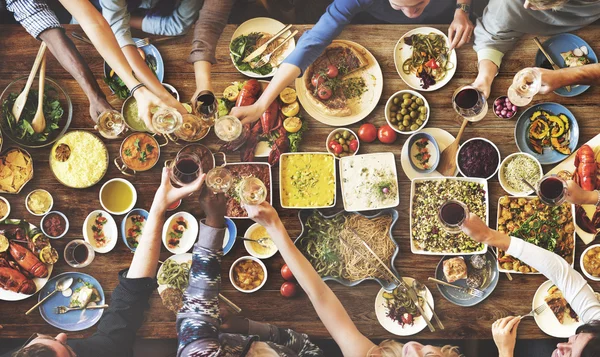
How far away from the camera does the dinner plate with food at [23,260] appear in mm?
2920

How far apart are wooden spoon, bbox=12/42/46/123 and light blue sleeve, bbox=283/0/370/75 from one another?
151cm

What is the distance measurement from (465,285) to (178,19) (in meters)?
2.39

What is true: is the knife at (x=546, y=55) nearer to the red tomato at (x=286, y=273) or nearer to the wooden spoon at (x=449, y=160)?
the wooden spoon at (x=449, y=160)

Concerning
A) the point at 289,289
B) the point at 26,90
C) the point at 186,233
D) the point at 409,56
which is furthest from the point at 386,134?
the point at 26,90

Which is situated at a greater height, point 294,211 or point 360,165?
point 360,165

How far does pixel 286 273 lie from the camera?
9.59 feet

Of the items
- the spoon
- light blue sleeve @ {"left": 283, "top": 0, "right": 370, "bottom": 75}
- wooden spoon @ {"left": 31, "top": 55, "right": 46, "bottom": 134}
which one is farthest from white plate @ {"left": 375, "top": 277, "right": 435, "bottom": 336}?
wooden spoon @ {"left": 31, "top": 55, "right": 46, "bottom": 134}

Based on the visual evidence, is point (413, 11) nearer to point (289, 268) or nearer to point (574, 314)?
point (289, 268)

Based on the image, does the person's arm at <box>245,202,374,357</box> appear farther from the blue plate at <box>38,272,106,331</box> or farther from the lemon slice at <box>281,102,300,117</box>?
the blue plate at <box>38,272,106,331</box>

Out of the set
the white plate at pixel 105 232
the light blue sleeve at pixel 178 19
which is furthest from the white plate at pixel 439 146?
the white plate at pixel 105 232

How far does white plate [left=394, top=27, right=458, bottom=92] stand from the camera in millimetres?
2969

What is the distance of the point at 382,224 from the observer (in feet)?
9.69

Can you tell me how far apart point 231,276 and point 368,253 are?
0.84m

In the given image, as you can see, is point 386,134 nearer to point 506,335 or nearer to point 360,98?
point 360,98
